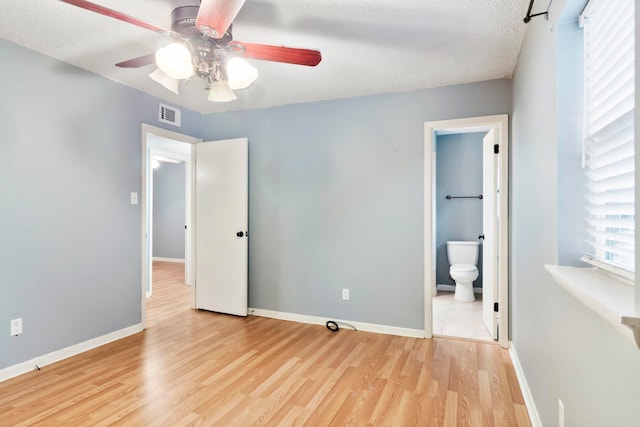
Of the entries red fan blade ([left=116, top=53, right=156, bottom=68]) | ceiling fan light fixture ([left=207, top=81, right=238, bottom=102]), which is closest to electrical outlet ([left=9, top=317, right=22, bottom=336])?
red fan blade ([left=116, top=53, right=156, bottom=68])

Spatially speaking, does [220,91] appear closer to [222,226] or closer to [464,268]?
[222,226]

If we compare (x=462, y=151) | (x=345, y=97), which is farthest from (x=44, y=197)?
(x=462, y=151)

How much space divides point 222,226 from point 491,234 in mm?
2807

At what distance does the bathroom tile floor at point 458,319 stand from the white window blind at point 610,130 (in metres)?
2.28

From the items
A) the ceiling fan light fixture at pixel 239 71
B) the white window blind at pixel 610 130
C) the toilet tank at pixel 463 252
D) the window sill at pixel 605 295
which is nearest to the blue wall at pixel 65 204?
the ceiling fan light fixture at pixel 239 71

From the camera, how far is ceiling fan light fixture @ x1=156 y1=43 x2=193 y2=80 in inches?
63.3

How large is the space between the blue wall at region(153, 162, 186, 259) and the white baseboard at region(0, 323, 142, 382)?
16.6ft

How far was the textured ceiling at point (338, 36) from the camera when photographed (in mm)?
1936

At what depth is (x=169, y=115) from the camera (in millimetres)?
3623

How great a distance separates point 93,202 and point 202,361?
163cm

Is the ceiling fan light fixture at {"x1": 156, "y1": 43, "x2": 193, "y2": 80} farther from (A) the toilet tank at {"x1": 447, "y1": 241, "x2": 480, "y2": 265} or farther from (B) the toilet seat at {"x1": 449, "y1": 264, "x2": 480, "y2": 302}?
(A) the toilet tank at {"x1": 447, "y1": 241, "x2": 480, "y2": 265}

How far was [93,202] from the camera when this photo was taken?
289cm

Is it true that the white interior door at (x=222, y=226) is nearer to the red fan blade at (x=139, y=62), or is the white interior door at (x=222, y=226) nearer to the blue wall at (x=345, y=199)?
the blue wall at (x=345, y=199)

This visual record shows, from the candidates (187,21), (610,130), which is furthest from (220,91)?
(610,130)
